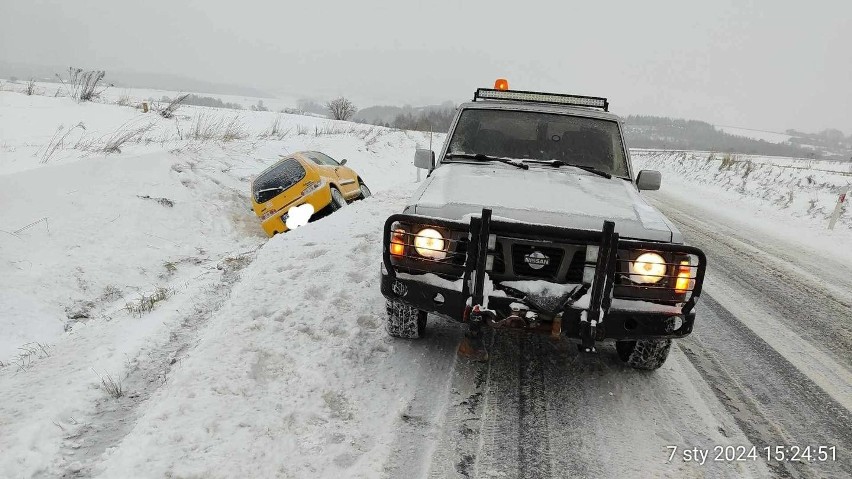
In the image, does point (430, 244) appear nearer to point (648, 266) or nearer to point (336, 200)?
point (648, 266)

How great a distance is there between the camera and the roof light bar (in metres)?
5.34

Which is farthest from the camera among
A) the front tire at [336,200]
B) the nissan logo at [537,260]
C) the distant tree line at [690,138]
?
the distant tree line at [690,138]

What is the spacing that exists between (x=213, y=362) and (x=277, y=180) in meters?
6.45


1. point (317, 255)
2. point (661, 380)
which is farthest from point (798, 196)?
point (317, 255)

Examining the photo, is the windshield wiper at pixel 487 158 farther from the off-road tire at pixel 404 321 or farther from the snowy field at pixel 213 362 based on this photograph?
the off-road tire at pixel 404 321

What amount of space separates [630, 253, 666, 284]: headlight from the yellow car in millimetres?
6964

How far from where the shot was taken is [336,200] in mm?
9273

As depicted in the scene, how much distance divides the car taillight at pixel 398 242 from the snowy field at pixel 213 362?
83cm

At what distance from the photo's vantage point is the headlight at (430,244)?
2883 mm

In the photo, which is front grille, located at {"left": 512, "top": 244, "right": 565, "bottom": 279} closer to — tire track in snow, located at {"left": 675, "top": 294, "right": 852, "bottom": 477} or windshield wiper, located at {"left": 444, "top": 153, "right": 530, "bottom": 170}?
windshield wiper, located at {"left": 444, "top": 153, "right": 530, "bottom": 170}

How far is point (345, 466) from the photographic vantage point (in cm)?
228

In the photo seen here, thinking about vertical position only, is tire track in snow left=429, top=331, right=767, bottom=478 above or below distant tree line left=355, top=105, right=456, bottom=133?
below

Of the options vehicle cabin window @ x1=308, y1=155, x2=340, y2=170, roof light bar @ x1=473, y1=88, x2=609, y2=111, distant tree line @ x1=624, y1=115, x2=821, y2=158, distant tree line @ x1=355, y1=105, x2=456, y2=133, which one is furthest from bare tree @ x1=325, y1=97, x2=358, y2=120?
distant tree line @ x1=624, y1=115, x2=821, y2=158

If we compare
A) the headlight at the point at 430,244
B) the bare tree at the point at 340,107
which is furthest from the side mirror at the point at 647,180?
the bare tree at the point at 340,107
